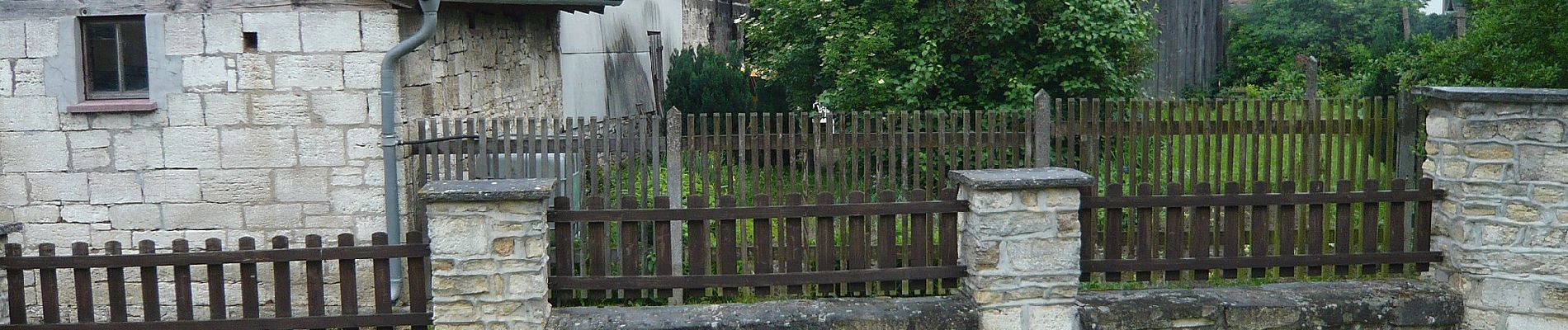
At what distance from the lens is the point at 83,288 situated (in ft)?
17.7

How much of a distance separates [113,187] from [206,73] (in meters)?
0.92

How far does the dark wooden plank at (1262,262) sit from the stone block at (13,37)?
5.98 meters

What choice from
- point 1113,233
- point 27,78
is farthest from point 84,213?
point 1113,233

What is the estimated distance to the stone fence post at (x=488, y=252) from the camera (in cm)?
515

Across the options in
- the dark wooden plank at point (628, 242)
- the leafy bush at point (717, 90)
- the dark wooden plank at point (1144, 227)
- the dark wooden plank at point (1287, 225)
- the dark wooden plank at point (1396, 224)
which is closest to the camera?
the dark wooden plank at point (628, 242)

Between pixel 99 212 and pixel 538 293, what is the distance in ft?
12.8

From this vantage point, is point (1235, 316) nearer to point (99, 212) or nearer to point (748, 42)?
point (99, 212)

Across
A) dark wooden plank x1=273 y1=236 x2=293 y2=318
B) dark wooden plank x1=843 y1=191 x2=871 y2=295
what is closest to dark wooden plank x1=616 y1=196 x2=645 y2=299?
dark wooden plank x1=843 y1=191 x2=871 y2=295

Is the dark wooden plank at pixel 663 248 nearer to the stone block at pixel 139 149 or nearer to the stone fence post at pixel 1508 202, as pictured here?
the stone fence post at pixel 1508 202

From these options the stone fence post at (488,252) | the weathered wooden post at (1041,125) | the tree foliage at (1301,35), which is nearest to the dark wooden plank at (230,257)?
the stone fence post at (488,252)

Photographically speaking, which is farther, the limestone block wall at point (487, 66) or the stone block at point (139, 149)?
the limestone block wall at point (487, 66)

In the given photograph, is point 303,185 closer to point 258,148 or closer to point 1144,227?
point 258,148

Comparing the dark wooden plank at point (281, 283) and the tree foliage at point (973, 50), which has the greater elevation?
the tree foliage at point (973, 50)

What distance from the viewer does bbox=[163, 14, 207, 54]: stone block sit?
750 cm
